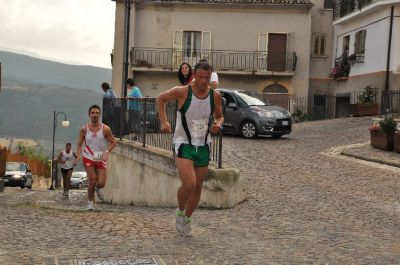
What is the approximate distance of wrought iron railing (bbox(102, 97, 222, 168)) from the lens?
36.4 ft

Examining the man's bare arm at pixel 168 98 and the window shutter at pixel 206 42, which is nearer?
the man's bare arm at pixel 168 98

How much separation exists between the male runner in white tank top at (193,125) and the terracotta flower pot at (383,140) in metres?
9.92

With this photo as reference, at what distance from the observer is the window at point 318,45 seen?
3466 centimetres

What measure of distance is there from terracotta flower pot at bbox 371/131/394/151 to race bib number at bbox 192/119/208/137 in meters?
10.1

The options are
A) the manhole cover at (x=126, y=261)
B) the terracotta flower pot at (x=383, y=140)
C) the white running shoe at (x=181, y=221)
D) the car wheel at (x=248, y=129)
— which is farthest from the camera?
the car wheel at (x=248, y=129)

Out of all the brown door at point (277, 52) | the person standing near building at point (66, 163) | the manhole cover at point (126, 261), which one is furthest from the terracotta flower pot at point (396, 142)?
the brown door at point (277, 52)

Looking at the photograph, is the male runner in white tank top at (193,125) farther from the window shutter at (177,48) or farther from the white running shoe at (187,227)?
the window shutter at (177,48)

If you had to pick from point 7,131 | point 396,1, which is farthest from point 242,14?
point 7,131

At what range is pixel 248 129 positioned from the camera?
18906 millimetres

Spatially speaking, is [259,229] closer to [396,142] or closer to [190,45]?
[396,142]

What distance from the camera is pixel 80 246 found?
6254mm

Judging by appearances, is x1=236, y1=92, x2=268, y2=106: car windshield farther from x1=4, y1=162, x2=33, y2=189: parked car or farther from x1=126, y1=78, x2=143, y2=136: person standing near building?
x1=4, y1=162, x2=33, y2=189: parked car

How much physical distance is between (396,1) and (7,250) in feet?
78.1

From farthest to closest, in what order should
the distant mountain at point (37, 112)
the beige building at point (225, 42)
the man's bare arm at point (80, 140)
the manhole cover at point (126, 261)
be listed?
the distant mountain at point (37, 112) → the beige building at point (225, 42) → the man's bare arm at point (80, 140) → the manhole cover at point (126, 261)
